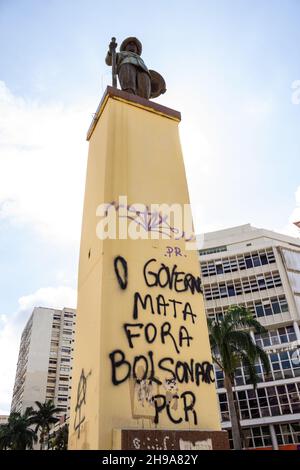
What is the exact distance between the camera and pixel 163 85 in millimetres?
10461

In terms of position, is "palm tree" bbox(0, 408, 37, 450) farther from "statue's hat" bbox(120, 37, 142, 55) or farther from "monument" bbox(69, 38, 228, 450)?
"statue's hat" bbox(120, 37, 142, 55)

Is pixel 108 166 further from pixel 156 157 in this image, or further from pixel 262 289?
pixel 262 289

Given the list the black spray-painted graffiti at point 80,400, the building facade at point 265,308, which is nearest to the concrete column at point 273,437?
the building facade at point 265,308

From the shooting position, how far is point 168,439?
4.85 meters

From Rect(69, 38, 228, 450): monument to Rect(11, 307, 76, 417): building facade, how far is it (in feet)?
245

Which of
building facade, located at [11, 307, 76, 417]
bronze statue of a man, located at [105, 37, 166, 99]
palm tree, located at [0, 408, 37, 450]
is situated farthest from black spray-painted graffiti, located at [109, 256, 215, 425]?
building facade, located at [11, 307, 76, 417]

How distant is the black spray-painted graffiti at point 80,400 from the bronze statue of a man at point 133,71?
22.6 ft

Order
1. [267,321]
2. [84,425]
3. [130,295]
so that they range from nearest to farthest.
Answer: [84,425]
[130,295]
[267,321]

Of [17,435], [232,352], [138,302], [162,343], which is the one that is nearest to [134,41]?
[138,302]

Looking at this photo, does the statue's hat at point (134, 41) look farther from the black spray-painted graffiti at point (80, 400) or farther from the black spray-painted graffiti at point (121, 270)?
the black spray-painted graffiti at point (80, 400)

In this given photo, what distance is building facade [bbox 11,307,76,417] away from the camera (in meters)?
74.2

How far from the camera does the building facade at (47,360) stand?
7419cm
